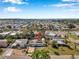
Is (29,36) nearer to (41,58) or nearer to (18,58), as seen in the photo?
(18,58)

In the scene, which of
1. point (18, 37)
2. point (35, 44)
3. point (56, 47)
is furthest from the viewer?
point (18, 37)

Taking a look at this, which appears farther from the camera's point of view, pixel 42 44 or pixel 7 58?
pixel 42 44

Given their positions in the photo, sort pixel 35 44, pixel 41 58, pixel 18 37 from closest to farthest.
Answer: pixel 41 58, pixel 35 44, pixel 18 37

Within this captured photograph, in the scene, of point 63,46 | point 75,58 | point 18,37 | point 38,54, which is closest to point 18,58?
point 38,54

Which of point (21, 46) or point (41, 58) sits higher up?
point (41, 58)

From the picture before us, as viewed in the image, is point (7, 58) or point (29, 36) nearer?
point (7, 58)

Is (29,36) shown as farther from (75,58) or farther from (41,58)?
(41,58)

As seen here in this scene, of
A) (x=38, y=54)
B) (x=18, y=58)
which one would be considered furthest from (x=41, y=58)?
(x=18, y=58)

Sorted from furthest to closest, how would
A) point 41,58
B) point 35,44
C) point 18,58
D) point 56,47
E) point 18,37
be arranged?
point 18,37 < point 35,44 < point 56,47 < point 18,58 < point 41,58

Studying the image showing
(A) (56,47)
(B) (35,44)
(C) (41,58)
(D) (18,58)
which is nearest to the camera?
(C) (41,58)
